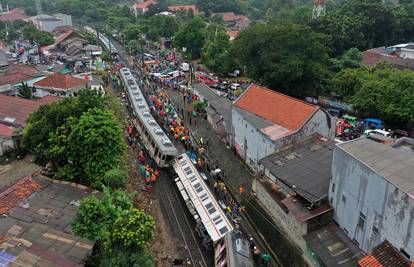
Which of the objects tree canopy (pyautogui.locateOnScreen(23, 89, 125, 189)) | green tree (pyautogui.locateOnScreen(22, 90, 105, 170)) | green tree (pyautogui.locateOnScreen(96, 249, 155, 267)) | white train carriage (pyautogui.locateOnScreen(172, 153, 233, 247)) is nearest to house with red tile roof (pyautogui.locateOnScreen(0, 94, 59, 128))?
green tree (pyautogui.locateOnScreen(22, 90, 105, 170))

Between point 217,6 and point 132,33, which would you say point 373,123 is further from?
point 217,6

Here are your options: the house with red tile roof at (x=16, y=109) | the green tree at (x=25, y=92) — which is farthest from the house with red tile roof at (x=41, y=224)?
the green tree at (x=25, y=92)

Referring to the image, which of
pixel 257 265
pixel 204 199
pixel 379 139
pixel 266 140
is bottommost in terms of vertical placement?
pixel 257 265

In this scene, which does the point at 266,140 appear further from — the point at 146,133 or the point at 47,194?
the point at 47,194

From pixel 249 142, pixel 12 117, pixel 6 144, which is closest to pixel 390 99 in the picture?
pixel 249 142

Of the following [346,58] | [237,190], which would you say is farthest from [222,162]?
[346,58]

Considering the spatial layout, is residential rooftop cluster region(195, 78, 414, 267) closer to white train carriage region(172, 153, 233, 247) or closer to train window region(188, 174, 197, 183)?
white train carriage region(172, 153, 233, 247)
